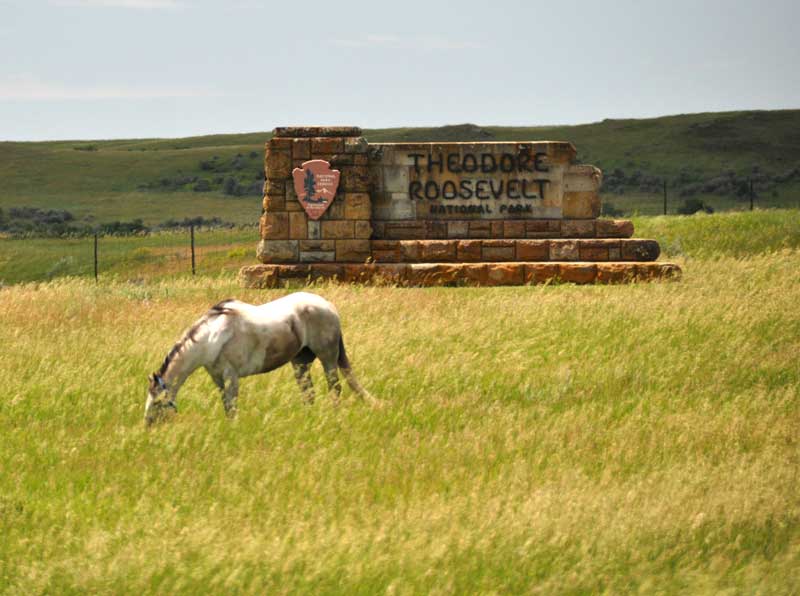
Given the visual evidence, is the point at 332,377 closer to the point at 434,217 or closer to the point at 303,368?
the point at 303,368

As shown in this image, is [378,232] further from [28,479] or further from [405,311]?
[28,479]

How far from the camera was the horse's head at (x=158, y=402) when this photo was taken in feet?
30.4

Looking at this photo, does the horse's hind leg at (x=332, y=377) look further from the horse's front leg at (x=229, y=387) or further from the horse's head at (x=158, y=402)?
the horse's head at (x=158, y=402)

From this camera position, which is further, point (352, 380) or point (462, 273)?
point (462, 273)

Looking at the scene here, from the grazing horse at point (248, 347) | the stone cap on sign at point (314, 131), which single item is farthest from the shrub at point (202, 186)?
the grazing horse at point (248, 347)

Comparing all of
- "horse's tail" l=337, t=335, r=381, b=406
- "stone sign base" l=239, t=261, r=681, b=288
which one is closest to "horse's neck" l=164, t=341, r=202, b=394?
"horse's tail" l=337, t=335, r=381, b=406

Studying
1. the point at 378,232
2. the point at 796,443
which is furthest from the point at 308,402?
the point at 378,232

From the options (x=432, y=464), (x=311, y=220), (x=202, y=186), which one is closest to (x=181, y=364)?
(x=432, y=464)

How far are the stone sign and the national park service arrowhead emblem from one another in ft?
0.06

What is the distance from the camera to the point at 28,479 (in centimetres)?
841

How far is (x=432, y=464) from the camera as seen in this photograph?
880 cm

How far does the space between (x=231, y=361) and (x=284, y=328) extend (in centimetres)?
58

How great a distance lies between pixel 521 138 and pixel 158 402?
3429 inches

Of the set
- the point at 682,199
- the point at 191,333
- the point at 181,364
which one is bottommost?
the point at 181,364
